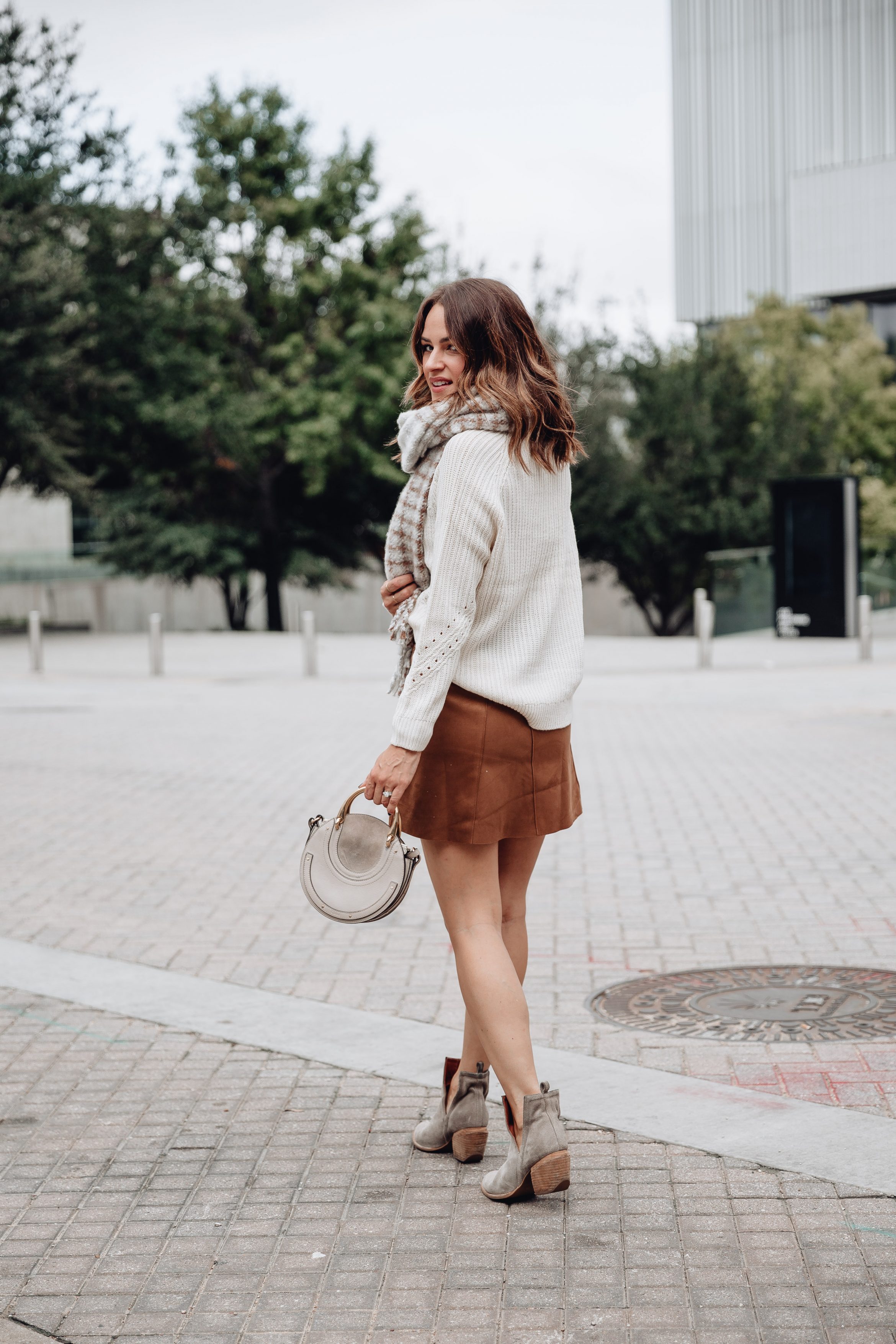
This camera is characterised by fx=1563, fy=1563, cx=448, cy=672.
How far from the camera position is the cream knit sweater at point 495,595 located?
10.5 feet

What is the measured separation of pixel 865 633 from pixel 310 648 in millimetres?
6994

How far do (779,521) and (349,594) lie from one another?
1716 cm

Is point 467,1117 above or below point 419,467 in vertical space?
below

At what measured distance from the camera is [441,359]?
3.38 metres

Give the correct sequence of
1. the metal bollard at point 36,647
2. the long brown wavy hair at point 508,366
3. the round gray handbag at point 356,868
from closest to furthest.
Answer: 1. the long brown wavy hair at point 508,366
2. the round gray handbag at point 356,868
3. the metal bollard at point 36,647

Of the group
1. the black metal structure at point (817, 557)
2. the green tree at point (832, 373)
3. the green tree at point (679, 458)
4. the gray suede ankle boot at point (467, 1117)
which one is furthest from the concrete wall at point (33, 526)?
the gray suede ankle boot at point (467, 1117)

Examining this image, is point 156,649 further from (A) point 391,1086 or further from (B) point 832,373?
(B) point 832,373

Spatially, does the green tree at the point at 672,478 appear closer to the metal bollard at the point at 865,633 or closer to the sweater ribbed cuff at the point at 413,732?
the metal bollard at the point at 865,633

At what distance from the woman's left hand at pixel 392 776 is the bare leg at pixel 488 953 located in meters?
0.25

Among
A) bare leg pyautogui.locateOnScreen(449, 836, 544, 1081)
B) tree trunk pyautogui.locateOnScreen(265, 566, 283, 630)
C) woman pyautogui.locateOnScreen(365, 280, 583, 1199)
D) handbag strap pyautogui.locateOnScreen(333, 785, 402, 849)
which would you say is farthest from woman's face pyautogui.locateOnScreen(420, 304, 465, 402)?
tree trunk pyautogui.locateOnScreen(265, 566, 283, 630)

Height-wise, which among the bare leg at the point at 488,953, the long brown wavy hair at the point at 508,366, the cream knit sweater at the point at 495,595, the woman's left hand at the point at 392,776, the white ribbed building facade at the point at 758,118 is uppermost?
the white ribbed building facade at the point at 758,118

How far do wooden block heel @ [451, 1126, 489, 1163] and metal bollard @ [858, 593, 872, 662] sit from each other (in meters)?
16.4

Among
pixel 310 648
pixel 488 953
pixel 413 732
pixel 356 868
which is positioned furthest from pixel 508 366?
pixel 310 648

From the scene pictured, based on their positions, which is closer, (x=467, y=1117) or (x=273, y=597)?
(x=467, y=1117)
